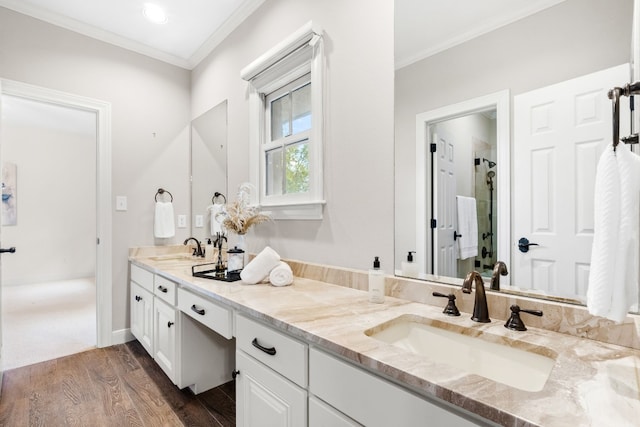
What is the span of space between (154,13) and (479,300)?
111 inches

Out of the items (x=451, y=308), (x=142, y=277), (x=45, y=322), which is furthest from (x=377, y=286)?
(x=45, y=322)

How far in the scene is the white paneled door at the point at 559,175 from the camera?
35.5 inches

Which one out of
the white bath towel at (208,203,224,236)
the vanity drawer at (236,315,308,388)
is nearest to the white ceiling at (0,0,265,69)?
the white bath towel at (208,203,224,236)

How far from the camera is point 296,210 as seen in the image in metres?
1.86

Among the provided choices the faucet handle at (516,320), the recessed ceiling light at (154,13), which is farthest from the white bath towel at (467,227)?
the recessed ceiling light at (154,13)

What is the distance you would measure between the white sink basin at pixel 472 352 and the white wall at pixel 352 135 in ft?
1.20

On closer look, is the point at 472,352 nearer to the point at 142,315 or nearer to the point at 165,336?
the point at 165,336

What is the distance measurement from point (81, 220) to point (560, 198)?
671cm

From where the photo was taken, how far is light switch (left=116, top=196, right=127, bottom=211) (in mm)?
2681

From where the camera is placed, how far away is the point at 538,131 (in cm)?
100

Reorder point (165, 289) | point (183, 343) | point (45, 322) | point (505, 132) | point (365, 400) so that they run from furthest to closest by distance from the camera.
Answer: point (45, 322) → point (165, 289) → point (183, 343) → point (505, 132) → point (365, 400)

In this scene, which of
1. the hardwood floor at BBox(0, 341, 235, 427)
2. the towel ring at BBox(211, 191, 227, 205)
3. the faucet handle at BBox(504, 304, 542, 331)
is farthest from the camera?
the towel ring at BBox(211, 191, 227, 205)

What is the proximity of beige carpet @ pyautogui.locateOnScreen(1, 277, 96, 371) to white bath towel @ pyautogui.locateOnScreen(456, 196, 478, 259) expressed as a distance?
2997 millimetres

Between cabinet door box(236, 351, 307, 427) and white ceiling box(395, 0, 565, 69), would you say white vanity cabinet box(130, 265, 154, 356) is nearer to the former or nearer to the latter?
cabinet door box(236, 351, 307, 427)
